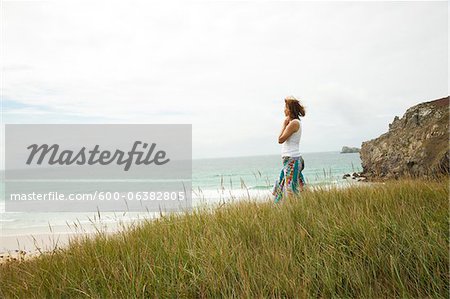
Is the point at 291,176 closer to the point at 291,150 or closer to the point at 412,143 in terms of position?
the point at 291,150

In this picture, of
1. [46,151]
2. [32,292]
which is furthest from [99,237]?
[46,151]

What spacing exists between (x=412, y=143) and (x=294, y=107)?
556 inches

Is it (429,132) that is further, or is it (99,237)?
(429,132)

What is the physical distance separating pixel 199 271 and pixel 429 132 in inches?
668

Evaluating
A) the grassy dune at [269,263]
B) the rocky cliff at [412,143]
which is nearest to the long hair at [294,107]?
the grassy dune at [269,263]

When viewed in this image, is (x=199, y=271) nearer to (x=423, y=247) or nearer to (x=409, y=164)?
(x=423, y=247)

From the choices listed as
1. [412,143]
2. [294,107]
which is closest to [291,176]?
[294,107]

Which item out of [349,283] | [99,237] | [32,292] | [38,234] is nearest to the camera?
[349,283]

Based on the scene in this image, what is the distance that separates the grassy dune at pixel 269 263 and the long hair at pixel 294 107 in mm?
2329

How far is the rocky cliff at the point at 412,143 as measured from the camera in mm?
14172

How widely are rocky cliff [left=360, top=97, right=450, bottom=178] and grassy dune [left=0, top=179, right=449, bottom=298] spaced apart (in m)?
9.42

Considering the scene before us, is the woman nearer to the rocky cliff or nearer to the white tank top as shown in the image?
the white tank top

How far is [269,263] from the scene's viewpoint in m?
2.58

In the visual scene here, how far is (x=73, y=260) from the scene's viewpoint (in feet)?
10.4
